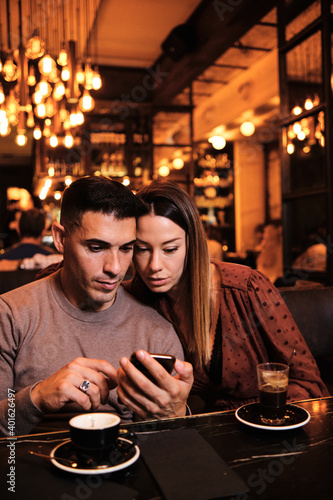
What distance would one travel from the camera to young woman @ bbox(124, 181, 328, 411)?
1.67 metres

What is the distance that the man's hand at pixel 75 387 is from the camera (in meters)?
1.14

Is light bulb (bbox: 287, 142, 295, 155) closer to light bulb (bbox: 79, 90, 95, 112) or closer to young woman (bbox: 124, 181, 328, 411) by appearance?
light bulb (bbox: 79, 90, 95, 112)

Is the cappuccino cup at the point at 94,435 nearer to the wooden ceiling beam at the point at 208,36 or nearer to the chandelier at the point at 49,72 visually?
the chandelier at the point at 49,72

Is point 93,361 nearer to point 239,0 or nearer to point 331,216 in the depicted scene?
point 331,216

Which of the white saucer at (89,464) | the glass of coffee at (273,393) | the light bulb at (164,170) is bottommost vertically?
the white saucer at (89,464)

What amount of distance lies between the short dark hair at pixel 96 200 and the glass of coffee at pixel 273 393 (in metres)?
0.68

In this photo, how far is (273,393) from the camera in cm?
114

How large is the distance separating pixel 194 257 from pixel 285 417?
2.49 feet

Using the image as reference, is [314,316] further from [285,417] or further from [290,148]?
[290,148]

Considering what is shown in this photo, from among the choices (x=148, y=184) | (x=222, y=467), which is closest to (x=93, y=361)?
(x=222, y=467)

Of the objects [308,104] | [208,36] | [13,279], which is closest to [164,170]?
[208,36]

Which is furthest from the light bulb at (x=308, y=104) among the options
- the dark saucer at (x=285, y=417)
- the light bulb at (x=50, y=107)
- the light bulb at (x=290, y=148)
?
the dark saucer at (x=285, y=417)

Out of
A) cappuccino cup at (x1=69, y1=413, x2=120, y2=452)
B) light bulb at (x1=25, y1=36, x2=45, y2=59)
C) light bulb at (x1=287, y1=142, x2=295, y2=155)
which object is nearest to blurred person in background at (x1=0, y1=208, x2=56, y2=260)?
light bulb at (x1=25, y1=36, x2=45, y2=59)

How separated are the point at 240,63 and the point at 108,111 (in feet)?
8.07
